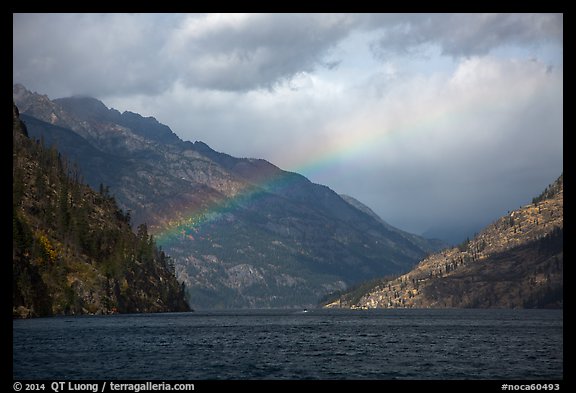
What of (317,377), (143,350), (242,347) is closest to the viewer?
(317,377)

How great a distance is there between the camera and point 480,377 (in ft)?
290

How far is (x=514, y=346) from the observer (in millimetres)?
140000

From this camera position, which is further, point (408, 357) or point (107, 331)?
point (107, 331)
